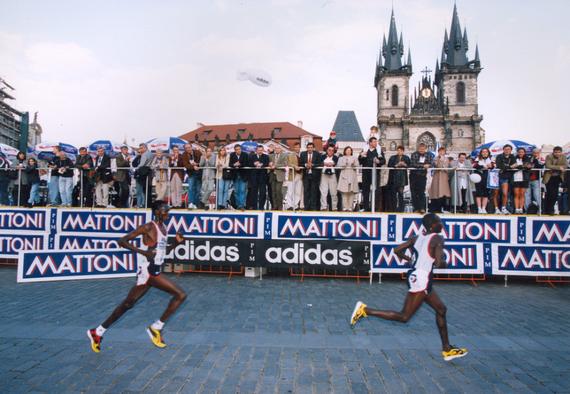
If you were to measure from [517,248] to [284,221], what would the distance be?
621 centimetres

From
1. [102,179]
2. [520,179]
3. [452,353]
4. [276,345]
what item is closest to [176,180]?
[102,179]

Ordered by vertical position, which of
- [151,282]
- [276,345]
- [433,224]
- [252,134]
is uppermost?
[252,134]

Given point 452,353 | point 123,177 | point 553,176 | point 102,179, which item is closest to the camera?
point 452,353

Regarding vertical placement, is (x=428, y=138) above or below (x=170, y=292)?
above

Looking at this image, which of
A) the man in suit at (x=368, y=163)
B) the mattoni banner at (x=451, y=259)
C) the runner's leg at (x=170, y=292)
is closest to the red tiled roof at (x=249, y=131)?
the man in suit at (x=368, y=163)

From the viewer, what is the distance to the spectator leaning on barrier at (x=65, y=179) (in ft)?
36.3

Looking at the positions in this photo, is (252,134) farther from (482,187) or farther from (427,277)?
(427,277)

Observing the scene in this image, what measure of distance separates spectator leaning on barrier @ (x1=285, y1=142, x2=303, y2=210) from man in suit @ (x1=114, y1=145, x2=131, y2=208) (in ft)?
17.1

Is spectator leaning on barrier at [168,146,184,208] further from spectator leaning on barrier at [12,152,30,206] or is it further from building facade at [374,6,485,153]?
building facade at [374,6,485,153]

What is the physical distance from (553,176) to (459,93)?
290ft

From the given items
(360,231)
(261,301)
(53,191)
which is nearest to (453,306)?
(360,231)

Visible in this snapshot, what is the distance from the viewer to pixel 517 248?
928 cm

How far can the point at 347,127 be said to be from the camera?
92.0 metres

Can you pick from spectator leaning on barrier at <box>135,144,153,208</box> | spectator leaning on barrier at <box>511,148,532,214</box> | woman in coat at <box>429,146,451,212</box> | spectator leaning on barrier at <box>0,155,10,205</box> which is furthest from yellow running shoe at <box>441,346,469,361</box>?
spectator leaning on barrier at <box>0,155,10,205</box>
